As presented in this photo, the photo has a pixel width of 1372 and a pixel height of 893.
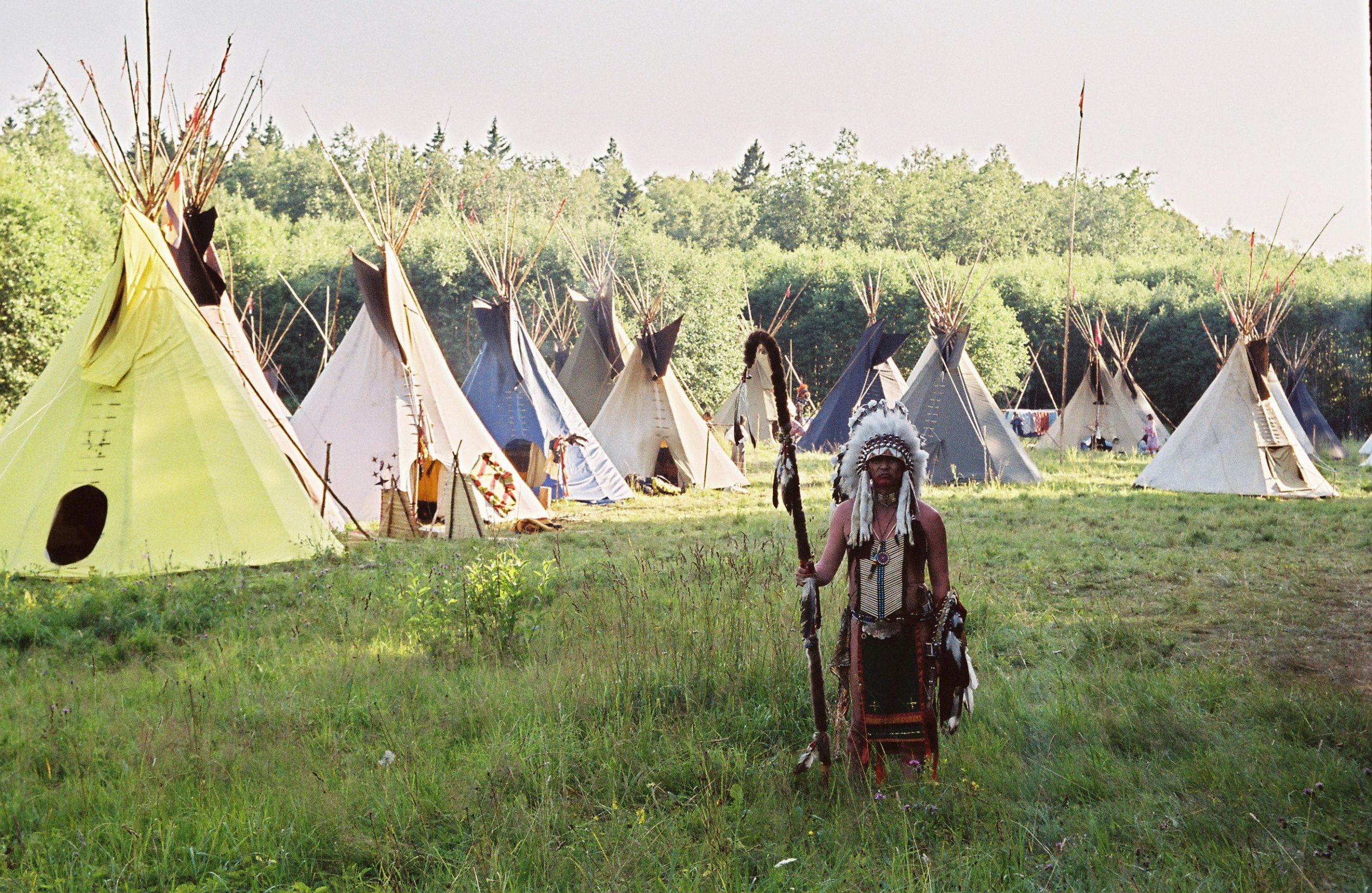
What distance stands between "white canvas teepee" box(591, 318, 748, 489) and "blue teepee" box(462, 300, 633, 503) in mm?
742

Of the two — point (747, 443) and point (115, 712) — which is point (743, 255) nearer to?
point (747, 443)

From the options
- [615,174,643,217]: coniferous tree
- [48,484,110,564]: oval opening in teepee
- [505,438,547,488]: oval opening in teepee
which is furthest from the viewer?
[615,174,643,217]: coniferous tree

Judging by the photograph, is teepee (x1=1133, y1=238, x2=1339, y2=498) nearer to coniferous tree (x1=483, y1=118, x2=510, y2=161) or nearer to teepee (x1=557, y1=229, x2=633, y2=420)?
teepee (x1=557, y1=229, x2=633, y2=420)

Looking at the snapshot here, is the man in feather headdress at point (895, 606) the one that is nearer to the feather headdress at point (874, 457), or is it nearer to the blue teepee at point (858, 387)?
the feather headdress at point (874, 457)

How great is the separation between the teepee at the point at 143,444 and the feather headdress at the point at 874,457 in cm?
533

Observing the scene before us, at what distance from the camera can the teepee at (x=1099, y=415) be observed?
67.9 ft

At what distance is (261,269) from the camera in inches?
1026

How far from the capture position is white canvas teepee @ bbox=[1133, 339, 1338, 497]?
12820 millimetres

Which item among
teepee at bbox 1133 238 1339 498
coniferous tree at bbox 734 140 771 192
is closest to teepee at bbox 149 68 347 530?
teepee at bbox 1133 238 1339 498

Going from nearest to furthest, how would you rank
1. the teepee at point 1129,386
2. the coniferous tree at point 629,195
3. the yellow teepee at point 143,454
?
the yellow teepee at point 143,454 → the teepee at point 1129,386 → the coniferous tree at point 629,195

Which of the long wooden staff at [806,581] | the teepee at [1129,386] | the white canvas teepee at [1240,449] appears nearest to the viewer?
the long wooden staff at [806,581]

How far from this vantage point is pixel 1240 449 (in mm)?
13078

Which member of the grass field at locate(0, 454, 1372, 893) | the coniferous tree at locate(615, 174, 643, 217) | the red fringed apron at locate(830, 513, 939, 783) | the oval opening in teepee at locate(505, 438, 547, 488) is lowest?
the grass field at locate(0, 454, 1372, 893)

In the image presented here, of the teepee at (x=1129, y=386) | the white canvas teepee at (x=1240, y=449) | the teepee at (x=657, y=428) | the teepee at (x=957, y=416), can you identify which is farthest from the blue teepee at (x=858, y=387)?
the white canvas teepee at (x=1240, y=449)
